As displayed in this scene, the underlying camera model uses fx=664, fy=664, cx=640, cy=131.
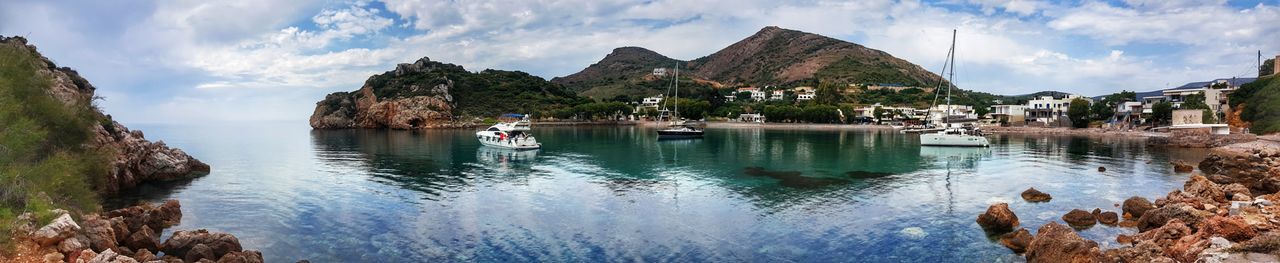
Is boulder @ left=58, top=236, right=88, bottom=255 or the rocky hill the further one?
the rocky hill

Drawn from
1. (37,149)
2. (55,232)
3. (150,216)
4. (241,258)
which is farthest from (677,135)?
(55,232)

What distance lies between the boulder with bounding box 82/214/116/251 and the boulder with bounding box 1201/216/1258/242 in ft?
100

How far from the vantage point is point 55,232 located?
52.0ft

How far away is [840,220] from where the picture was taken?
27.5m

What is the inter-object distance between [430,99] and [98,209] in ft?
386

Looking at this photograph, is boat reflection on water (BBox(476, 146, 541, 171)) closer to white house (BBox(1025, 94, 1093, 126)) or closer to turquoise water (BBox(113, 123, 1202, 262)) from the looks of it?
turquoise water (BBox(113, 123, 1202, 262))

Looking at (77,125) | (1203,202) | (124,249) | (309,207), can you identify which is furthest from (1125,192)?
(77,125)

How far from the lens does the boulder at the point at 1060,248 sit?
17.8 m

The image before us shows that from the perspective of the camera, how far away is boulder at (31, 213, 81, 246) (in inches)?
610

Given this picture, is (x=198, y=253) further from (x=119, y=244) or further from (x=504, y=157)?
(x=504, y=157)

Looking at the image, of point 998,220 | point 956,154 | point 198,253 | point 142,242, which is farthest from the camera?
point 956,154

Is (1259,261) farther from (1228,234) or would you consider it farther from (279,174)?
(279,174)

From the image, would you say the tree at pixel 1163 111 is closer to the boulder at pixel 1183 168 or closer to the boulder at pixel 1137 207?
the boulder at pixel 1183 168

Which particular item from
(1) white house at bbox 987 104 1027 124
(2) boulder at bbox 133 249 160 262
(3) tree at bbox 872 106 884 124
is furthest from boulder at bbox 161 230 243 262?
(3) tree at bbox 872 106 884 124
